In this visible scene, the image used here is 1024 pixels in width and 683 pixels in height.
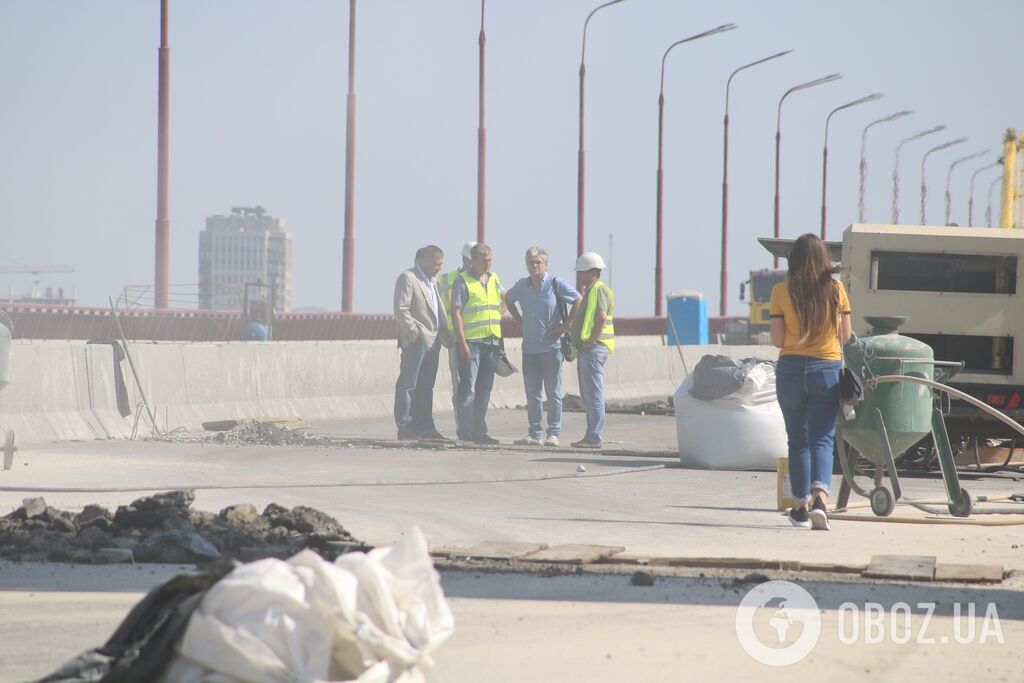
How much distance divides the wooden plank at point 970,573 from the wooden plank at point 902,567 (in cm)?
4

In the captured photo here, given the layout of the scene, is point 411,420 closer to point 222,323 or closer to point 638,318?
point 222,323

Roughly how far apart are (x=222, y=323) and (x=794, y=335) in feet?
106

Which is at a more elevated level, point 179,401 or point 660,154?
point 660,154

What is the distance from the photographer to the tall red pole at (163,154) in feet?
104

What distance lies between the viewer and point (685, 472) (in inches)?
526

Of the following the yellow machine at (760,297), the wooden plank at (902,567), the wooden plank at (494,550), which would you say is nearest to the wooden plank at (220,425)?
the wooden plank at (494,550)

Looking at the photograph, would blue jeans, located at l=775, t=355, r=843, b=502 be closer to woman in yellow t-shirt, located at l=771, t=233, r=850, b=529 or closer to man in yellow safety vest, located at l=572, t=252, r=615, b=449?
woman in yellow t-shirt, located at l=771, t=233, r=850, b=529

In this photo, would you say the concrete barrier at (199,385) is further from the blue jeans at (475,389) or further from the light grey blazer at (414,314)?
the blue jeans at (475,389)

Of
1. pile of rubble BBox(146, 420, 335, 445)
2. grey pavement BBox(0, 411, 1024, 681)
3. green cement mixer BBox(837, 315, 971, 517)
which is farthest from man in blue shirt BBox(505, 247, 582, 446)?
green cement mixer BBox(837, 315, 971, 517)

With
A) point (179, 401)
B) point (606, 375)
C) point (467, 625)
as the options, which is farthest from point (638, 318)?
point (467, 625)

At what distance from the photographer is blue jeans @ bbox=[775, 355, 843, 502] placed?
31.4 feet

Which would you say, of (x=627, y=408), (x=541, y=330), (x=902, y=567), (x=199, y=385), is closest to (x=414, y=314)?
(x=541, y=330)

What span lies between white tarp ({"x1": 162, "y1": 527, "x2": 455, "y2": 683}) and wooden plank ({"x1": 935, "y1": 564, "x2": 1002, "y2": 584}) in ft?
11.3

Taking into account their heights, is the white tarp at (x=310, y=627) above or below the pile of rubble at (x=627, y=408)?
above
